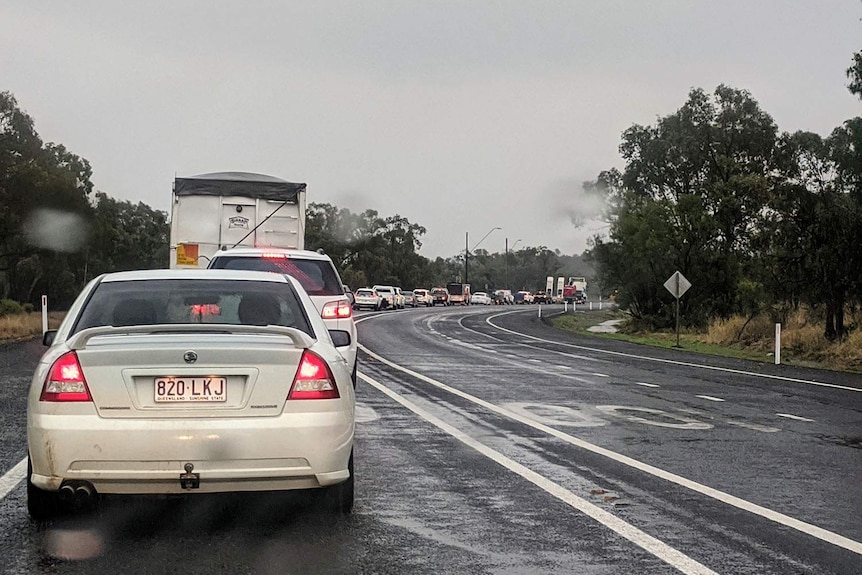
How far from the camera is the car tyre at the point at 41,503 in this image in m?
6.30

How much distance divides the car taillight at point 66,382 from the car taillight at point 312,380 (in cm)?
113

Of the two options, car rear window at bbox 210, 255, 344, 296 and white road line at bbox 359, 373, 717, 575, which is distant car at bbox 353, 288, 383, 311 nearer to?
car rear window at bbox 210, 255, 344, 296

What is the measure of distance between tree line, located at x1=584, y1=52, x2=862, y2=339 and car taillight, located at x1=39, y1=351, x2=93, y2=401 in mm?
25132

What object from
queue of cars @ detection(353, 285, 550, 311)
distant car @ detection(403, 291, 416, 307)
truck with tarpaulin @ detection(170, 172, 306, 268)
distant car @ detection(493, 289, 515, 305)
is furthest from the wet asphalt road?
distant car @ detection(493, 289, 515, 305)

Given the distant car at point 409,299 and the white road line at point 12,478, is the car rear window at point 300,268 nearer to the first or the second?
the white road line at point 12,478

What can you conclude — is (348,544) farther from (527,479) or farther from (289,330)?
(527,479)

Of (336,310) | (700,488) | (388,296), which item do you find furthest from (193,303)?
(388,296)

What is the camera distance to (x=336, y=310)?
13359 mm

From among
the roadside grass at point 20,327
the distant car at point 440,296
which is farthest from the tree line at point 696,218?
the distant car at point 440,296

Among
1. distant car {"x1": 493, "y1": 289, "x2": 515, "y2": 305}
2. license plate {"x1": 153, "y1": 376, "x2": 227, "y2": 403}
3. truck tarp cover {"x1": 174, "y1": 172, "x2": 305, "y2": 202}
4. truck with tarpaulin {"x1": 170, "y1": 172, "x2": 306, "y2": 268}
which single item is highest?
truck tarp cover {"x1": 174, "y1": 172, "x2": 305, "y2": 202}

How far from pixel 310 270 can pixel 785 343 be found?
1987 centimetres

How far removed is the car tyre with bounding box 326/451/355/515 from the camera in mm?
6613

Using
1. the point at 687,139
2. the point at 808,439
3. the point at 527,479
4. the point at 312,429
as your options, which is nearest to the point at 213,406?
the point at 312,429

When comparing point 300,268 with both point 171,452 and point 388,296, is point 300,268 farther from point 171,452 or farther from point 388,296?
point 388,296
